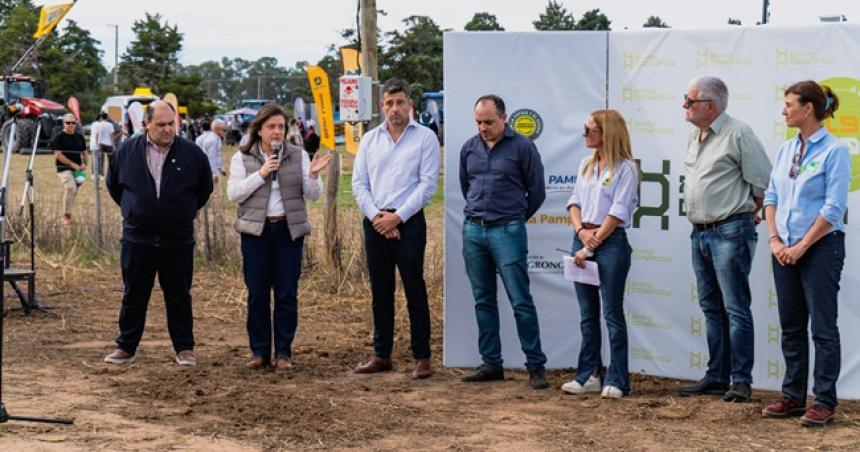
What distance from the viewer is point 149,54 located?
6288 centimetres

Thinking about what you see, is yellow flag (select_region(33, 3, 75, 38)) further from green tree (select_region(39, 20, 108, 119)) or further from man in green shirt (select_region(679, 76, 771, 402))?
green tree (select_region(39, 20, 108, 119))

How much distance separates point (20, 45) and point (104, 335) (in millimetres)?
47737

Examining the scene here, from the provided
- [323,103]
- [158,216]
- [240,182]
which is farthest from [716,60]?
[323,103]

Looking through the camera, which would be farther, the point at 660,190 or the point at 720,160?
the point at 660,190

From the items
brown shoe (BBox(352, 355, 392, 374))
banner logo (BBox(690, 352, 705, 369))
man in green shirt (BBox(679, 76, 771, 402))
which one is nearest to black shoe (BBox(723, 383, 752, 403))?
man in green shirt (BBox(679, 76, 771, 402))

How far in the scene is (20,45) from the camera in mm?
53781

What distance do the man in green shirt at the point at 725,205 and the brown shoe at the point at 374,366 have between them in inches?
92.4

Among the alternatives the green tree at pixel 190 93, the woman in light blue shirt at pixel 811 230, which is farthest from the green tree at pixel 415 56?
the woman in light blue shirt at pixel 811 230

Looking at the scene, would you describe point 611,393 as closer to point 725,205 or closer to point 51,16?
point 725,205

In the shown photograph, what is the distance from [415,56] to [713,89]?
4501cm

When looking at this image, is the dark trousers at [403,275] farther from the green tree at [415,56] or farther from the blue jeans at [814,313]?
the green tree at [415,56]

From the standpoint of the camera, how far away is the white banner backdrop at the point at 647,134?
24.5ft

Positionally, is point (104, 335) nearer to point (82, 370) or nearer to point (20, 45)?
point (82, 370)

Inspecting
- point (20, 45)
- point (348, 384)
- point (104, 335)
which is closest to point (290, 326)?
point (348, 384)
